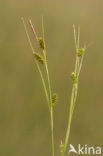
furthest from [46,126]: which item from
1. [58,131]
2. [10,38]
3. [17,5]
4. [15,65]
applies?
[17,5]

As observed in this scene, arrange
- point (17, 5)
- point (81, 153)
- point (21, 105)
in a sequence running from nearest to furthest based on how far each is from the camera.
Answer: point (81, 153)
point (21, 105)
point (17, 5)

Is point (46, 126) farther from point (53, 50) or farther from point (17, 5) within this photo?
point (17, 5)

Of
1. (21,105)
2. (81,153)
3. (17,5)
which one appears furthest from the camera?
(17,5)

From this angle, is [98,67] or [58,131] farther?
[98,67]

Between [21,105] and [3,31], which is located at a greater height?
[3,31]

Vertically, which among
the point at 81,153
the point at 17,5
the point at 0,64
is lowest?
the point at 81,153

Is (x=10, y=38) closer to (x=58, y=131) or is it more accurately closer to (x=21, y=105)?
(x=21, y=105)
